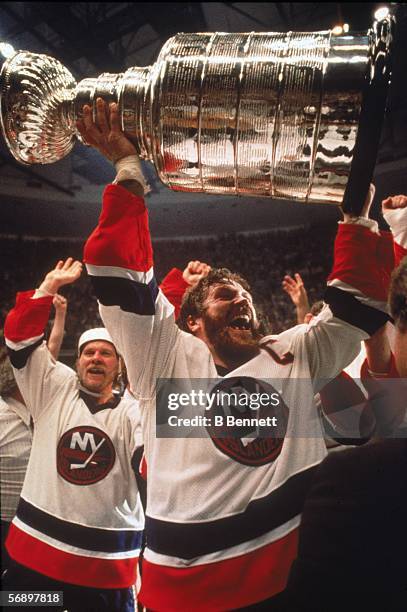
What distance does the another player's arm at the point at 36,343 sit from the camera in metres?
1.27

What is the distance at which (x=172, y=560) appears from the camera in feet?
3.04

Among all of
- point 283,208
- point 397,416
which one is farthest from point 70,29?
point 397,416

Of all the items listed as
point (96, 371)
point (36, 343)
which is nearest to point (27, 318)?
point (36, 343)

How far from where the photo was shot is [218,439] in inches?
39.6

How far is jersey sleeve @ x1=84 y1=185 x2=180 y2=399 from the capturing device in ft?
2.59

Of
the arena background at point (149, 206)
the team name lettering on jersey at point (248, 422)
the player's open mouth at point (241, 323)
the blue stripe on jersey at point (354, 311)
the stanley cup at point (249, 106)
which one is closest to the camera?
the stanley cup at point (249, 106)

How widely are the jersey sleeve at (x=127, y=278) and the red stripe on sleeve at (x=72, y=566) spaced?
0.67m

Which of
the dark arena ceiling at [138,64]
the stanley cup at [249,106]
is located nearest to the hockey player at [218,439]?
the stanley cup at [249,106]

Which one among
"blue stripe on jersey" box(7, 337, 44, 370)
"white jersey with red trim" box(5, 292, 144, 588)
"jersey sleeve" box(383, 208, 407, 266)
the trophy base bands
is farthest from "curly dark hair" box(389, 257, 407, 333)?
the trophy base bands

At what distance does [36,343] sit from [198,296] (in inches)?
19.8

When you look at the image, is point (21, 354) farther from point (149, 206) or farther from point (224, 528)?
point (149, 206)

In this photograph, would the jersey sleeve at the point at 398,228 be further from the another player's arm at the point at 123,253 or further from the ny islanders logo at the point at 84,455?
the ny islanders logo at the point at 84,455

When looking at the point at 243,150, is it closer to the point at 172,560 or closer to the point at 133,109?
the point at 133,109

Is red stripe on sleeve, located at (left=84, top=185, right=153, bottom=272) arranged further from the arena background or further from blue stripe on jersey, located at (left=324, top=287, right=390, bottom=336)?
the arena background
